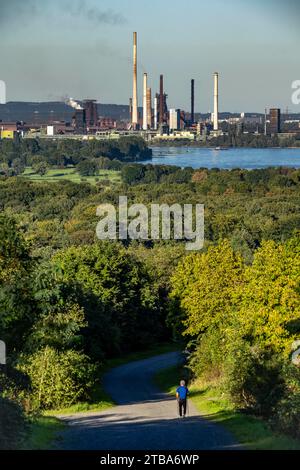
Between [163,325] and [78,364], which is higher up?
[78,364]

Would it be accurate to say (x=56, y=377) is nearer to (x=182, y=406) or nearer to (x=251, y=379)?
(x=251, y=379)

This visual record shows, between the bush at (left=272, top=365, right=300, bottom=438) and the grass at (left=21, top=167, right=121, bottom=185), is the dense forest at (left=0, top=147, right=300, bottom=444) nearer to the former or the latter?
the bush at (left=272, top=365, right=300, bottom=438)

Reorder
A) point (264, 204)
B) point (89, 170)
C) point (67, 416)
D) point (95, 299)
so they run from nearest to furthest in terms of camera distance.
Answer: point (67, 416)
point (95, 299)
point (264, 204)
point (89, 170)
